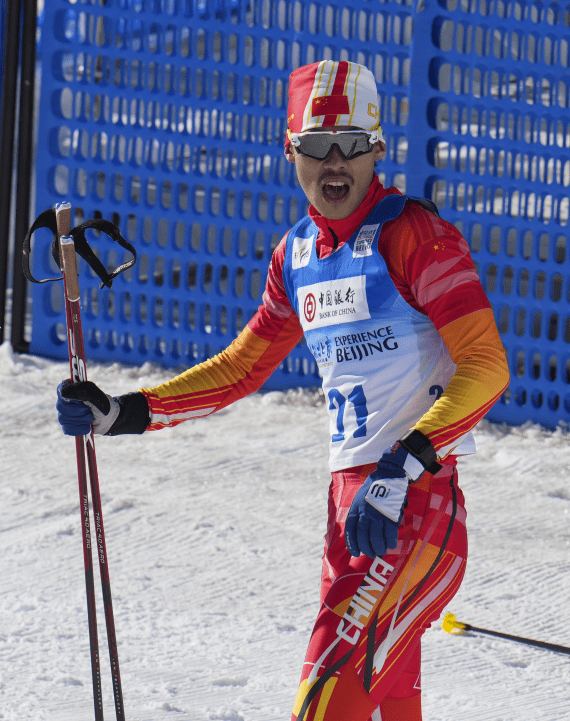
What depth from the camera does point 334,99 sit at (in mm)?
2354

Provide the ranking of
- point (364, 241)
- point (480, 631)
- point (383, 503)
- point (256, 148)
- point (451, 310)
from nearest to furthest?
point (383, 503)
point (451, 310)
point (364, 241)
point (480, 631)
point (256, 148)

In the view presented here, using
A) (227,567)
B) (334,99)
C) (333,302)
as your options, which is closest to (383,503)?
(333,302)

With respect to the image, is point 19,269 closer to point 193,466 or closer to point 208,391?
point 193,466

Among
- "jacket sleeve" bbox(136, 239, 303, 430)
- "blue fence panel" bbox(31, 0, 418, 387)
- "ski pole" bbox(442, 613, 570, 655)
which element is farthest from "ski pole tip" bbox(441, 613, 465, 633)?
"blue fence panel" bbox(31, 0, 418, 387)

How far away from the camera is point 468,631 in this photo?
3473 mm

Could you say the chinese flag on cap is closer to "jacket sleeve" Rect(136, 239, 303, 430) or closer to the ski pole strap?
"jacket sleeve" Rect(136, 239, 303, 430)

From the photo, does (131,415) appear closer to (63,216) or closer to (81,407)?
(81,407)

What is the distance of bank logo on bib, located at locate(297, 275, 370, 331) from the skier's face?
7.3 inches

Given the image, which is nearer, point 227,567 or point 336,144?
point 336,144

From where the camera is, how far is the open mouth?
2344mm

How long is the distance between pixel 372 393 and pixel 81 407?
0.78m

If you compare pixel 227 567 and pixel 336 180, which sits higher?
pixel 336 180

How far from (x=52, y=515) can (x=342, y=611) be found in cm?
263

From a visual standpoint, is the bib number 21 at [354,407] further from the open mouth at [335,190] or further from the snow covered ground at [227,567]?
the snow covered ground at [227,567]
